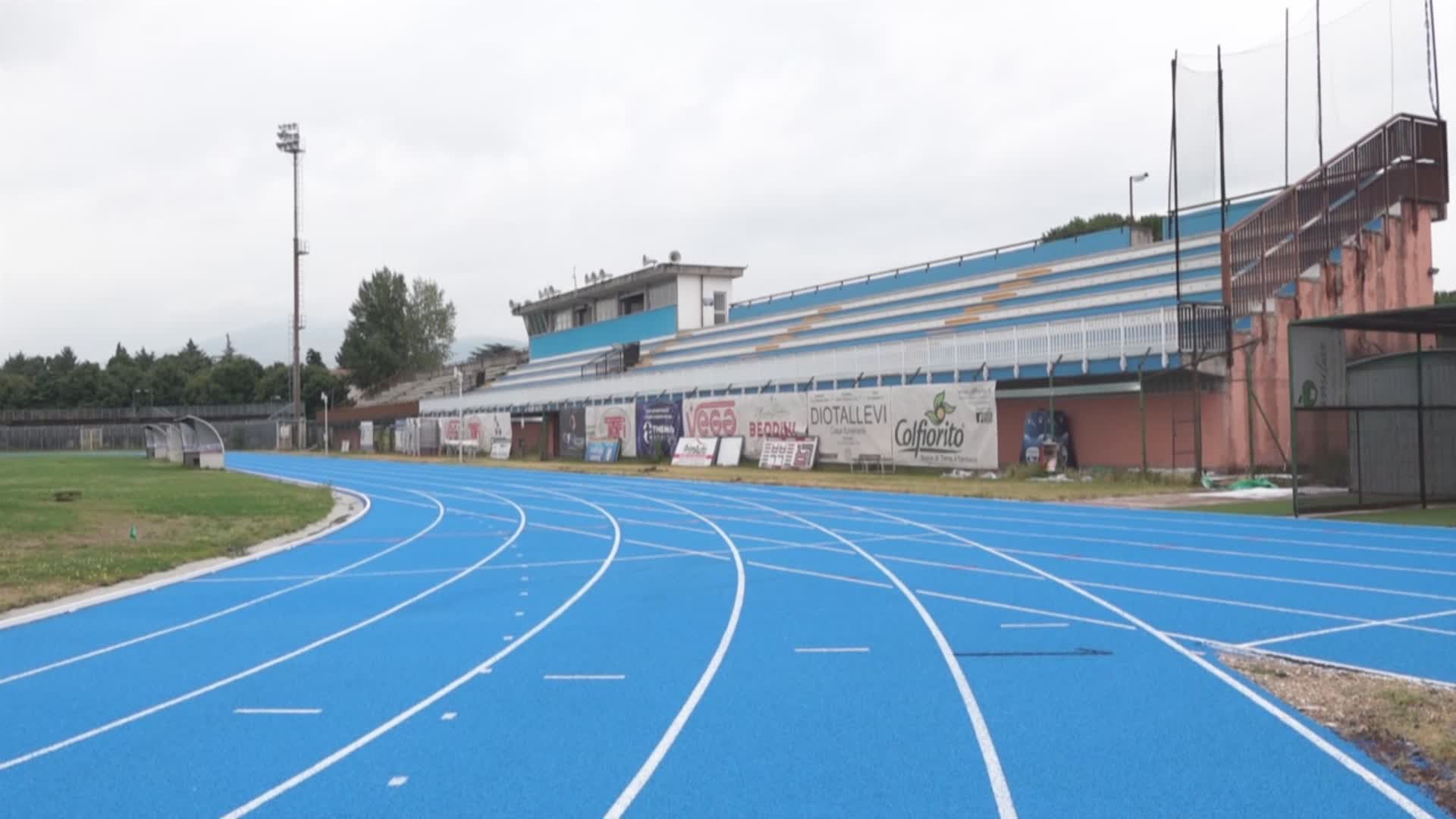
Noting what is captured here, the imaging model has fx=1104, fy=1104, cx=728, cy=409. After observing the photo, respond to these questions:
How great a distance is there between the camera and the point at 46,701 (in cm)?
685

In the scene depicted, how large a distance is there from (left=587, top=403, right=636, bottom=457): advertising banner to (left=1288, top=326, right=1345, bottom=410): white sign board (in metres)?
29.5

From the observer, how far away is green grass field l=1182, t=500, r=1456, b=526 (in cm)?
1664

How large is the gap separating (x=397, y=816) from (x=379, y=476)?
34949 millimetres

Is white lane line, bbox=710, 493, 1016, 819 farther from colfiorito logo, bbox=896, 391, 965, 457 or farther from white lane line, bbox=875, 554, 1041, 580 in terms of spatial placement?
colfiorito logo, bbox=896, 391, 965, 457

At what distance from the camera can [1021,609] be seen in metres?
9.71

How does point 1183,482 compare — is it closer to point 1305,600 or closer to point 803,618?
point 1305,600

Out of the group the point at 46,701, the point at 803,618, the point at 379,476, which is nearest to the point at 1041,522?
the point at 803,618

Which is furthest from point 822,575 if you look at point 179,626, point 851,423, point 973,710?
point 851,423

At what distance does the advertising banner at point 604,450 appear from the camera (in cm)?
→ 4584

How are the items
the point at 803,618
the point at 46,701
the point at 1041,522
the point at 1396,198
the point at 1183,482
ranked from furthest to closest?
1. the point at 1396,198
2. the point at 1183,482
3. the point at 1041,522
4. the point at 803,618
5. the point at 46,701

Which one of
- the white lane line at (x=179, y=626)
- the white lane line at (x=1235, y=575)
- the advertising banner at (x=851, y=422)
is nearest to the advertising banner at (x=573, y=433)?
the advertising banner at (x=851, y=422)

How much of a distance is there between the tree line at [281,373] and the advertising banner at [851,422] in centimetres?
7420

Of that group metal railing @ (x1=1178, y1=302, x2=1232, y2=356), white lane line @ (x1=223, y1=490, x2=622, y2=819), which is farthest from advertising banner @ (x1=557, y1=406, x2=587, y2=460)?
white lane line @ (x1=223, y1=490, x2=622, y2=819)

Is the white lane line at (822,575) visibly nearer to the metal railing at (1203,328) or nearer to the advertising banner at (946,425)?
the metal railing at (1203,328)
